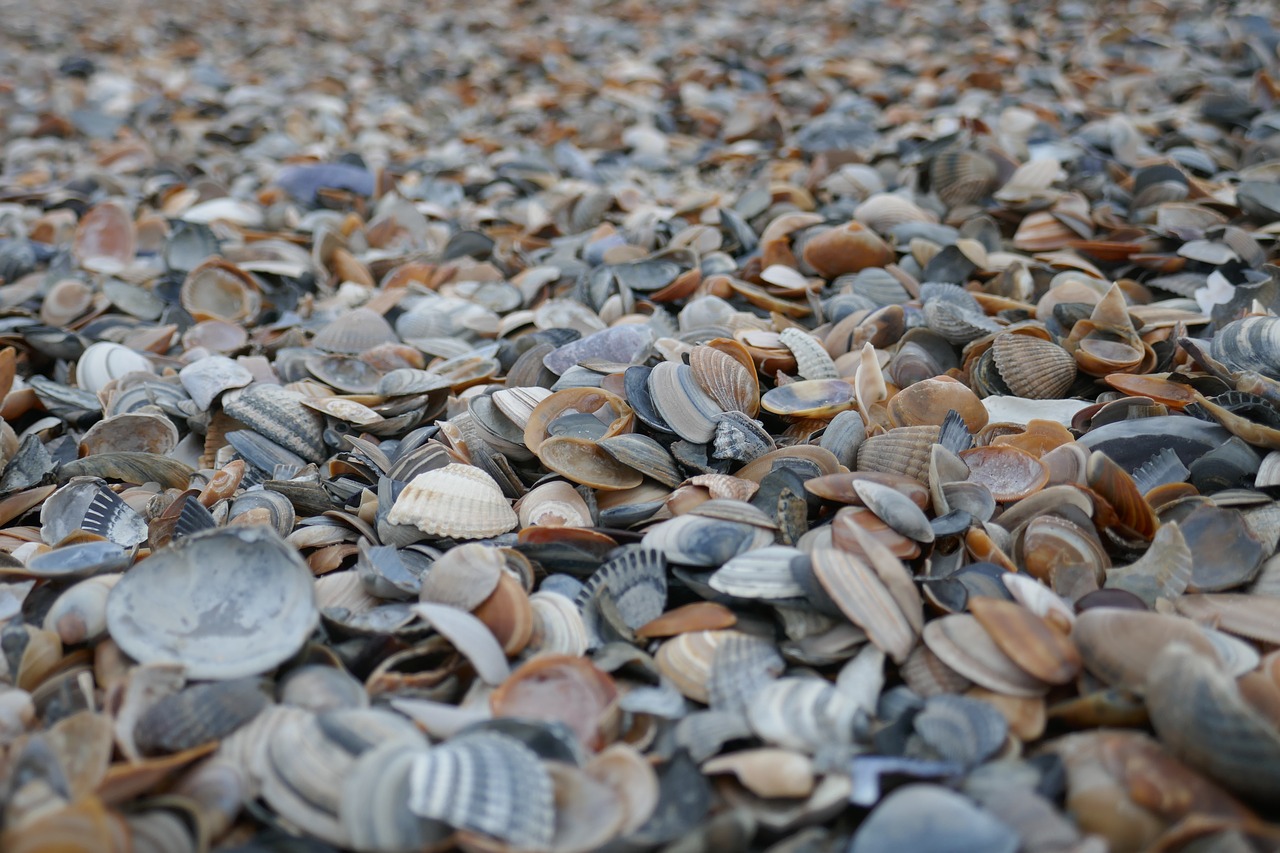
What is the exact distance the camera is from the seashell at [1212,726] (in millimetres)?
1295

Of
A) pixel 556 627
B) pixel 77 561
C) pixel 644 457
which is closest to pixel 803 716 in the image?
pixel 556 627

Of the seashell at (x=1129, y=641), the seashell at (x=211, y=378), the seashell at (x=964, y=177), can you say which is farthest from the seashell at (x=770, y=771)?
the seashell at (x=964, y=177)

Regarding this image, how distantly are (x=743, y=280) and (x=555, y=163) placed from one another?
214cm

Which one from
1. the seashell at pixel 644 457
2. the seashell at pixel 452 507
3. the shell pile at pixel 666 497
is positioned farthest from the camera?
the seashell at pixel 644 457

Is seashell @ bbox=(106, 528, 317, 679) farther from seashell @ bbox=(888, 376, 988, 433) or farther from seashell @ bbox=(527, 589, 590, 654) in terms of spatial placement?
seashell @ bbox=(888, 376, 988, 433)

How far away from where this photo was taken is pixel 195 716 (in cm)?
152

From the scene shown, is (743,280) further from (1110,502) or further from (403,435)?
(1110,502)

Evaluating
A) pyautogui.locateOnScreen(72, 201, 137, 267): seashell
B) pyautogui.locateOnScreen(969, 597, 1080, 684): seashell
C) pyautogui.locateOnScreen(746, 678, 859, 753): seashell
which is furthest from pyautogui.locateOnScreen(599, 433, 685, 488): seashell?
pyautogui.locateOnScreen(72, 201, 137, 267): seashell

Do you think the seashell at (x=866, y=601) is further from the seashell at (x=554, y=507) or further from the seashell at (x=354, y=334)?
the seashell at (x=354, y=334)

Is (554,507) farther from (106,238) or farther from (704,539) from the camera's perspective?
(106,238)

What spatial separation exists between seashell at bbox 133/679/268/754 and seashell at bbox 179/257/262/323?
223 centimetres

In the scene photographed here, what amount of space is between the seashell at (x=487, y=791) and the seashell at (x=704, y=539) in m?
0.60

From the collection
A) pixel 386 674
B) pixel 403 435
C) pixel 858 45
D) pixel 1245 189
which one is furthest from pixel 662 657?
pixel 858 45

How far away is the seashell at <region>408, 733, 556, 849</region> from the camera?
132 cm
